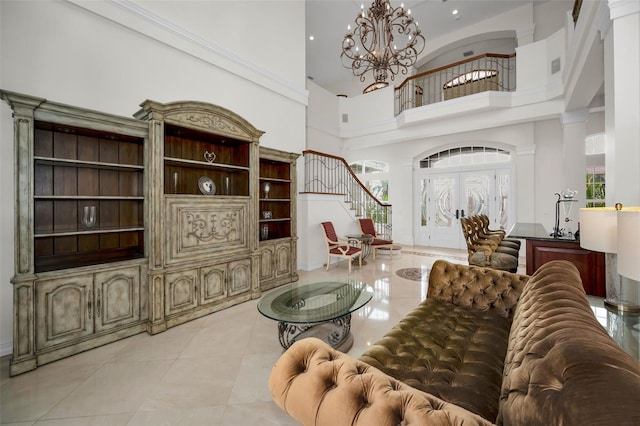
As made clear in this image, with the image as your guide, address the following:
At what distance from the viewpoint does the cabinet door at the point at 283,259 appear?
4.66 metres

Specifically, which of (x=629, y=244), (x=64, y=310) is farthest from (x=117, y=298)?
(x=629, y=244)

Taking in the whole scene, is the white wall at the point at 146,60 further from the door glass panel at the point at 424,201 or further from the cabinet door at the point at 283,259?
the door glass panel at the point at 424,201

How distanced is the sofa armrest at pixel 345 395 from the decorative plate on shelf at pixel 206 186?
126 inches

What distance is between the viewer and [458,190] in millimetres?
8078

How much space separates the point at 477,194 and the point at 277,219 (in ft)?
19.9

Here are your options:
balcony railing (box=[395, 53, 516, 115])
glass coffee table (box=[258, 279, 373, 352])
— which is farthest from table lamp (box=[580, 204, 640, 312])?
balcony railing (box=[395, 53, 516, 115])

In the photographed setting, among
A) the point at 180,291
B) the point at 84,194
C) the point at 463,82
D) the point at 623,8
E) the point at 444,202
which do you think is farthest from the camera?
the point at 444,202

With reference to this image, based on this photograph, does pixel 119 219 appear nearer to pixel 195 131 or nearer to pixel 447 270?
pixel 195 131

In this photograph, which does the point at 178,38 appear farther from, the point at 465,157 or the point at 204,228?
the point at 465,157

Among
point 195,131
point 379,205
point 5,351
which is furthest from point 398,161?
point 5,351

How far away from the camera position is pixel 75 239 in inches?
116

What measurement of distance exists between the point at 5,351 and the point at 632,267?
15.1 ft

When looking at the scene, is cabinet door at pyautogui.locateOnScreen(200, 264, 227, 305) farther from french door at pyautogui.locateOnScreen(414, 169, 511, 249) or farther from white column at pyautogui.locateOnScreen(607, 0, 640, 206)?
french door at pyautogui.locateOnScreen(414, 169, 511, 249)

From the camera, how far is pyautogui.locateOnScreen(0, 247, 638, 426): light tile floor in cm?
182
